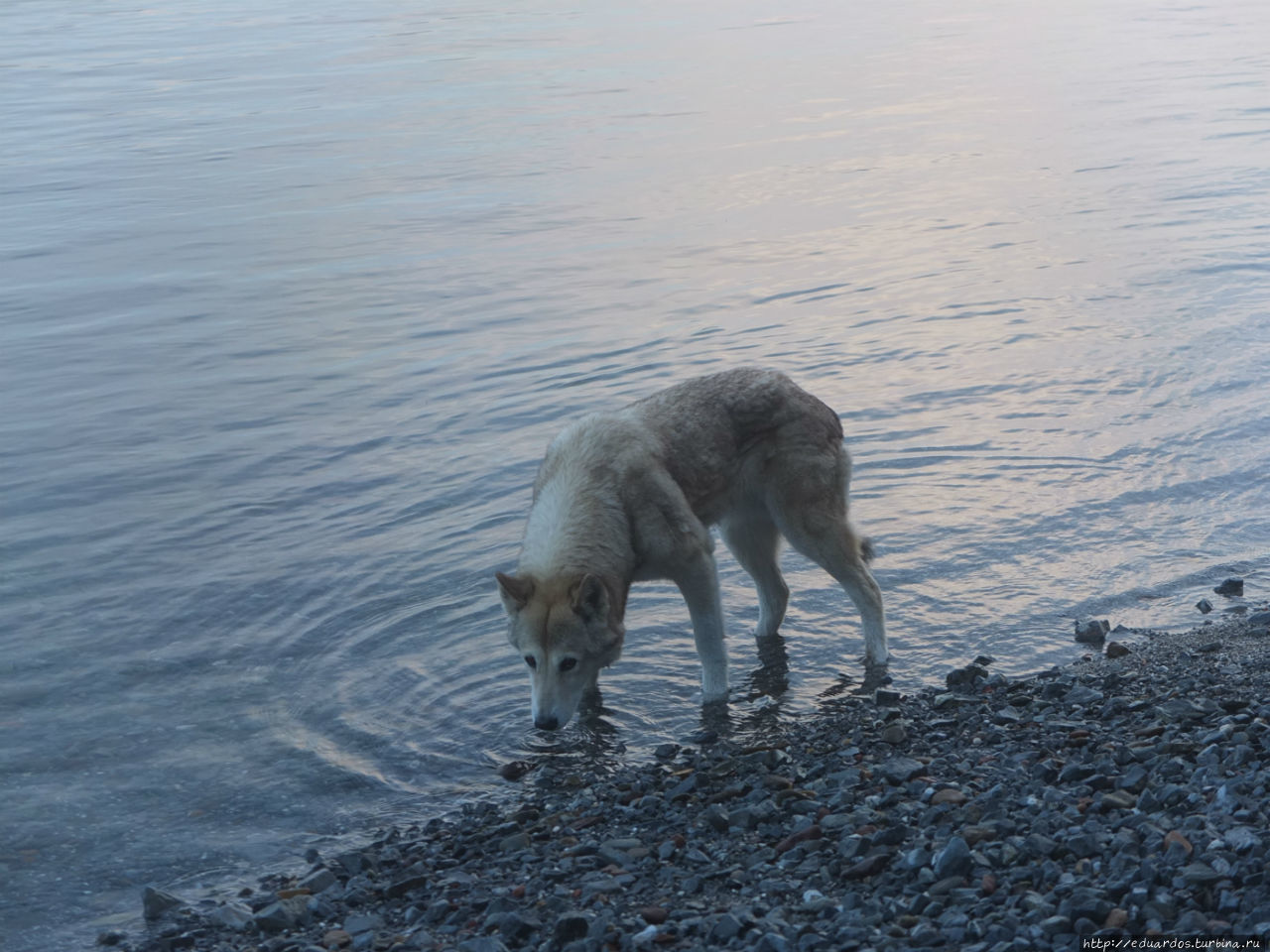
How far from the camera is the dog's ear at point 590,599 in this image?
7.94 m

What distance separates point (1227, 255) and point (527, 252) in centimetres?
1121

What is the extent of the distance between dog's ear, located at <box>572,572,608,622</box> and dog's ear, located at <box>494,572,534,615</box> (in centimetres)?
29

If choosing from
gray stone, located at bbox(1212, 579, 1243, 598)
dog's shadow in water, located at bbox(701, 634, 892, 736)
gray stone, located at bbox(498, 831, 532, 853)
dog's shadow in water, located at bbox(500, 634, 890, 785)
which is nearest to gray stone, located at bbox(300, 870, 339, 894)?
gray stone, located at bbox(498, 831, 532, 853)

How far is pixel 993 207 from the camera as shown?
989 inches

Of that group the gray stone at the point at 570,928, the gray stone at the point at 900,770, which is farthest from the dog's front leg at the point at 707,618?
the gray stone at the point at 570,928

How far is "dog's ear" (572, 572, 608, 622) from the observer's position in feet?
26.0

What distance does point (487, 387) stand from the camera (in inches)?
648

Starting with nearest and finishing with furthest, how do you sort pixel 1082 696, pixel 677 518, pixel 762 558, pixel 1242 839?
pixel 1242 839
pixel 1082 696
pixel 677 518
pixel 762 558

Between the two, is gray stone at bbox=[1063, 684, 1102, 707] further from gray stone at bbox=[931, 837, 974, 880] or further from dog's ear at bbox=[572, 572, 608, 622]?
dog's ear at bbox=[572, 572, 608, 622]

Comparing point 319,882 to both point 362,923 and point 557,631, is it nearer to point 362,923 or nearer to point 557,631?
point 362,923

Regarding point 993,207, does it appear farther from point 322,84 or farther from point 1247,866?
point 322,84

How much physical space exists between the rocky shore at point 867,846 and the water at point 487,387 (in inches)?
32.7

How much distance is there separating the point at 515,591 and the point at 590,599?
1.48 ft

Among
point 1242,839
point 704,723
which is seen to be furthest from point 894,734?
point 1242,839
